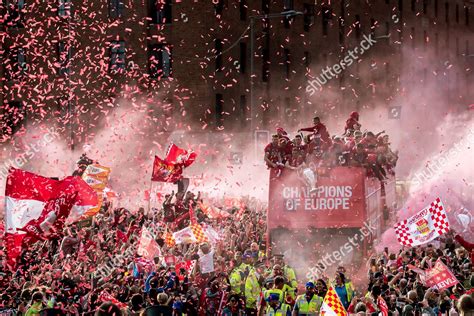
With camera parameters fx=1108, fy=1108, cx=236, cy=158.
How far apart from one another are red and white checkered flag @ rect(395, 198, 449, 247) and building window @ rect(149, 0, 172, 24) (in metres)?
34.6

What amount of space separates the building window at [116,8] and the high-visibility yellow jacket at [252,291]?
3574cm

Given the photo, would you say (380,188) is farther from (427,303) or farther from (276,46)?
(276,46)

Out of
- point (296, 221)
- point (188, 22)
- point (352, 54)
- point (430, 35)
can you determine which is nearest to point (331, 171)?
point (296, 221)

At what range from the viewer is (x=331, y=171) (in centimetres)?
2452

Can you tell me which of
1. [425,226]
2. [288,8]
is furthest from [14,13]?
[425,226]

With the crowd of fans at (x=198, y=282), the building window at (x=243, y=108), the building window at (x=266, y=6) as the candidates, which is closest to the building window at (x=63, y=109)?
the building window at (x=243, y=108)

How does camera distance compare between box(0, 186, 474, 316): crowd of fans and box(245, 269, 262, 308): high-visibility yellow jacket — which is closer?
box(0, 186, 474, 316): crowd of fans

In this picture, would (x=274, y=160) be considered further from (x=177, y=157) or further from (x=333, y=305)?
(x=333, y=305)

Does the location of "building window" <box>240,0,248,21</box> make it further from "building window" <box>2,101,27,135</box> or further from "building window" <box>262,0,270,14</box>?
"building window" <box>2,101,27,135</box>

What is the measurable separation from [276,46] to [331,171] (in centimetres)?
3476

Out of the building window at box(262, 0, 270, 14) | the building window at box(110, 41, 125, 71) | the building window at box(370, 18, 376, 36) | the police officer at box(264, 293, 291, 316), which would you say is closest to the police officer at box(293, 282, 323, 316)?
the police officer at box(264, 293, 291, 316)

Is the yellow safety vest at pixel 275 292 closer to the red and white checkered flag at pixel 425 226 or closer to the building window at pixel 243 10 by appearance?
the red and white checkered flag at pixel 425 226

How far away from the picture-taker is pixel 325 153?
2527 centimetres

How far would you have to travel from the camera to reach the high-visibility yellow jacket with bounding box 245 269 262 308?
2048cm
